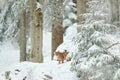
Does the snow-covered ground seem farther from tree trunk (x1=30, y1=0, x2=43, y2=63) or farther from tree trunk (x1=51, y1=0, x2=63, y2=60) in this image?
tree trunk (x1=51, y1=0, x2=63, y2=60)

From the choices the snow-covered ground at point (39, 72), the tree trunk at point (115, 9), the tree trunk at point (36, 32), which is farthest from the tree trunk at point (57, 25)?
the snow-covered ground at point (39, 72)

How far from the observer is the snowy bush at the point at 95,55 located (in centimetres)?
1133

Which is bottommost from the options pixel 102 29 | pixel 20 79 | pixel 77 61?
pixel 20 79

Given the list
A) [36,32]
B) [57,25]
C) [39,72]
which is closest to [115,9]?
[57,25]

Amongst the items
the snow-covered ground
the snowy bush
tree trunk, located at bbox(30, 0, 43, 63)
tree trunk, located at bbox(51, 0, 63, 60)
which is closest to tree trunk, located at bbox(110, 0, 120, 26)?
tree trunk, located at bbox(51, 0, 63, 60)

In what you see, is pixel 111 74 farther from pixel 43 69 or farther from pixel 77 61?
pixel 43 69

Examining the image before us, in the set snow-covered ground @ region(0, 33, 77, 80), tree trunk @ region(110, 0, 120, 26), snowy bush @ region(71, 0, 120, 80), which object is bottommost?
snow-covered ground @ region(0, 33, 77, 80)

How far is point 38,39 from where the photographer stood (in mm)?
16797

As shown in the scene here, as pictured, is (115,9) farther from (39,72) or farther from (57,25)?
(39,72)

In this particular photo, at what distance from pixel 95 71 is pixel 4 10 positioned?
52.9ft

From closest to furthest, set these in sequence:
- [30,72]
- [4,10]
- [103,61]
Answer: [103,61]
[30,72]
[4,10]

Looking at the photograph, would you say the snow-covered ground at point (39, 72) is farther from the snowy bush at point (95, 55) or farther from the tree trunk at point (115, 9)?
the tree trunk at point (115, 9)

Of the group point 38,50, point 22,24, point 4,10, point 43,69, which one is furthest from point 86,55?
point 4,10

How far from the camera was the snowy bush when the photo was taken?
11328 millimetres
